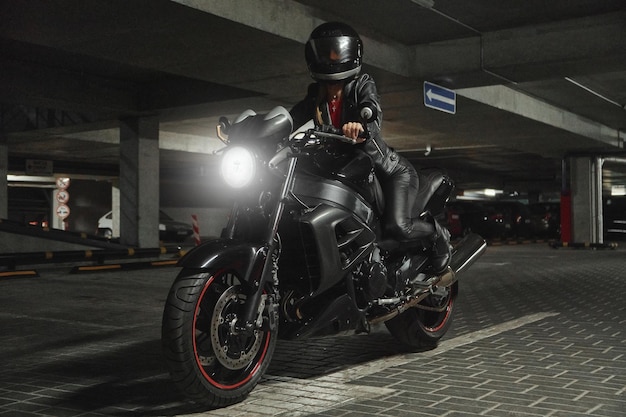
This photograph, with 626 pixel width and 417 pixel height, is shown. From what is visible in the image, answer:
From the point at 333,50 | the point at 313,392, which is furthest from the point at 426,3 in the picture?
the point at 313,392

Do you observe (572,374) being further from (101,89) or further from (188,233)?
(188,233)

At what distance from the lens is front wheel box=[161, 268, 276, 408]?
385 centimetres

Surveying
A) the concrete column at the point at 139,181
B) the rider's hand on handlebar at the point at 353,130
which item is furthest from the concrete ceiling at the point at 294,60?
the rider's hand on handlebar at the point at 353,130

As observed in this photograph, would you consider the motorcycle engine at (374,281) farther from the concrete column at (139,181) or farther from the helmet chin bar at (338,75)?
the concrete column at (139,181)

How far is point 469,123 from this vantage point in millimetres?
20172

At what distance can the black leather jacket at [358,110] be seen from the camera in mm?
4742

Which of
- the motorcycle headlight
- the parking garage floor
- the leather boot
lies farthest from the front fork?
the leather boot

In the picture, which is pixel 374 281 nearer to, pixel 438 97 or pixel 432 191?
pixel 432 191

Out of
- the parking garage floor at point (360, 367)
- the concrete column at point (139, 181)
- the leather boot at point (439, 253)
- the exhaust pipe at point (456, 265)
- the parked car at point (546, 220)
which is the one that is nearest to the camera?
the parking garage floor at point (360, 367)

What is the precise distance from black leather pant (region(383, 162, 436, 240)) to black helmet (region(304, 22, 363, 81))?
841mm

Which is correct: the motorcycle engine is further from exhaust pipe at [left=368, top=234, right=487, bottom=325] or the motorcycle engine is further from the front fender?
the front fender

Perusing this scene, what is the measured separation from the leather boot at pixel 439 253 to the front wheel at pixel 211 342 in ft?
5.57

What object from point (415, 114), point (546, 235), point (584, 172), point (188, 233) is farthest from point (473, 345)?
point (546, 235)

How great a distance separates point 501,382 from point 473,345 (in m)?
Answer: 1.43
